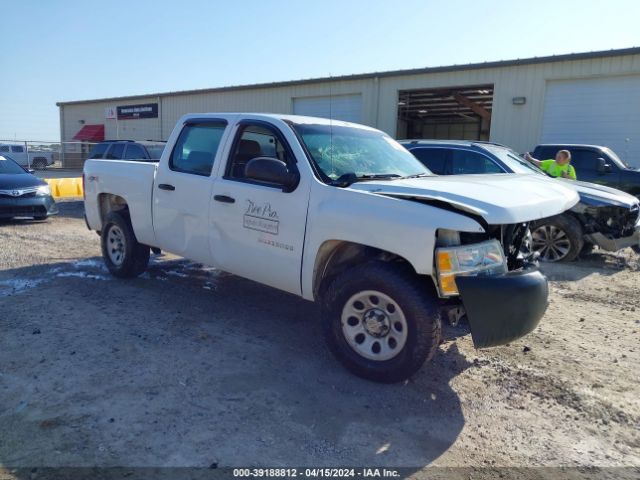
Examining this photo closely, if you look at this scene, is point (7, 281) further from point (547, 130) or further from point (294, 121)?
point (547, 130)

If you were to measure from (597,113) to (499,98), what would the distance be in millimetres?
3015

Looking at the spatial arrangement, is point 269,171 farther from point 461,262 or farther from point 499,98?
point 499,98

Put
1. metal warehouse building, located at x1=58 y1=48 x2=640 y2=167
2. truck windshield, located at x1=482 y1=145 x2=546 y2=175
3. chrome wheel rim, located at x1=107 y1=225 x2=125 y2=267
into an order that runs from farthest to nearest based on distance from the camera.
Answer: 1. metal warehouse building, located at x1=58 y1=48 x2=640 y2=167
2. truck windshield, located at x1=482 y1=145 x2=546 y2=175
3. chrome wheel rim, located at x1=107 y1=225 x2=125 y2=267

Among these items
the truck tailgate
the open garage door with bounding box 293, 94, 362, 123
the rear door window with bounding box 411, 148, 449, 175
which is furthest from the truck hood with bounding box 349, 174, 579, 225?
the open garage door with bounding box 293, 94, 362, 123

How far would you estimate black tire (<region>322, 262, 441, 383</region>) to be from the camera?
3.40 m

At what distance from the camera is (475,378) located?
12.8 ft

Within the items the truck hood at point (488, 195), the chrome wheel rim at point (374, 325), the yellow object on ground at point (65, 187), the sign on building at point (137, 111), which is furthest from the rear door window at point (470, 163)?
the sign on building at point (137, 111)

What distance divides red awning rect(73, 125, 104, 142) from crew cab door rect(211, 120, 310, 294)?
109 feet

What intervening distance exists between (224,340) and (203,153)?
1.95m

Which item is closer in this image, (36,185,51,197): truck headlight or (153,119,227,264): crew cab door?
(153,119,227,264): crew cab door

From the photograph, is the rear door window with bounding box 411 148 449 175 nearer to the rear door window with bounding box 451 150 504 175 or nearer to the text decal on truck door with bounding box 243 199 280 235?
the rear door window with bounding box 451 150 504 175

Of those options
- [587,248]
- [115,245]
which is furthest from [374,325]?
[587,248]

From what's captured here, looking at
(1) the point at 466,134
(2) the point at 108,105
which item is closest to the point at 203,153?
(1) the point at 466,134

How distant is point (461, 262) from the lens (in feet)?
10.9
